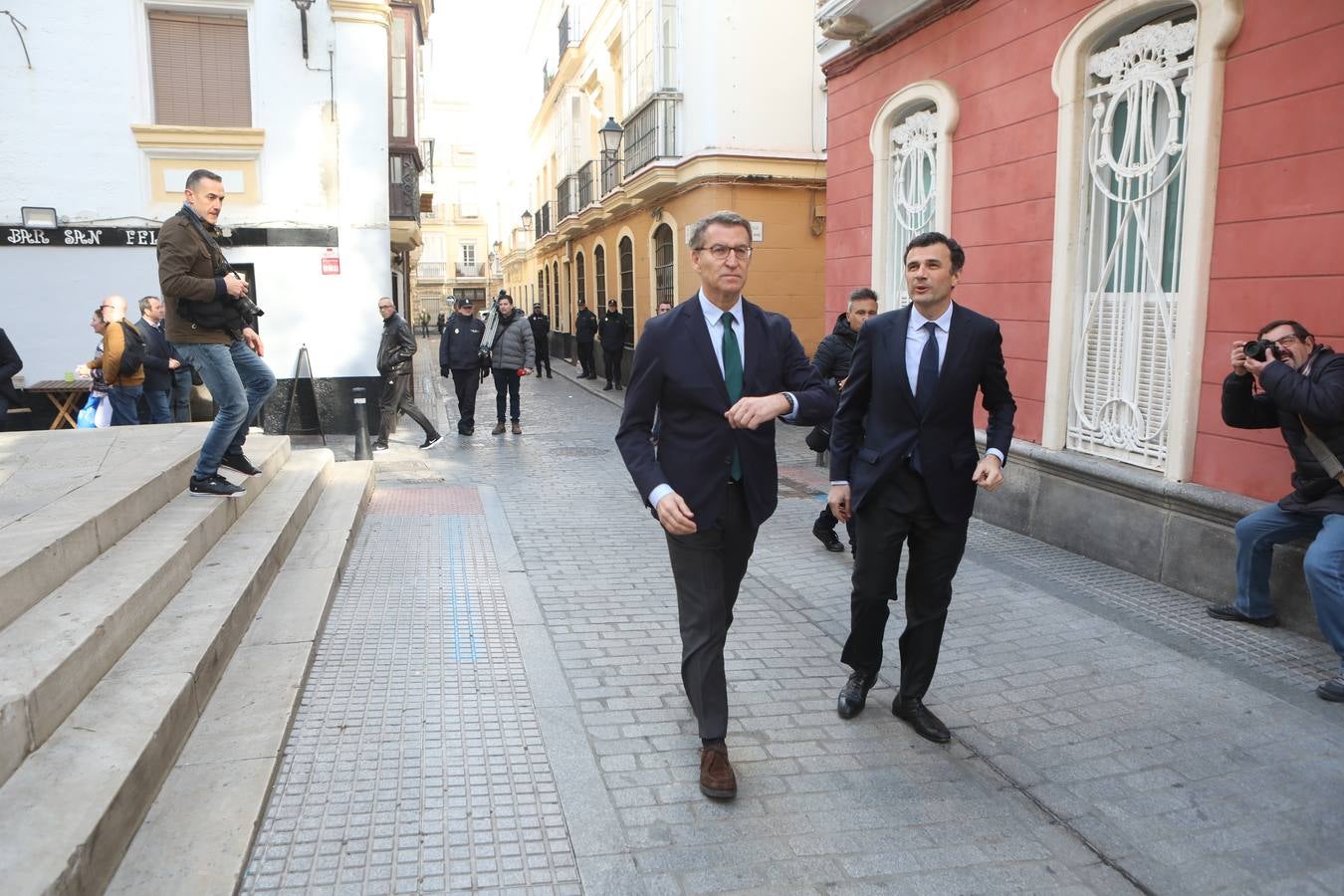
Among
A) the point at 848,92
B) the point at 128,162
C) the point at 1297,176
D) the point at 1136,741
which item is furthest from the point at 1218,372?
the point at 128,162

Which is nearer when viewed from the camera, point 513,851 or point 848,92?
point 513,851

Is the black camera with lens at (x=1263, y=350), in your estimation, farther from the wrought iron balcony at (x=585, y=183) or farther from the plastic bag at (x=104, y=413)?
the wrought iron balcony at (x=585, y=183)

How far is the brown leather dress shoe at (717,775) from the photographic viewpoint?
3258 millimetres

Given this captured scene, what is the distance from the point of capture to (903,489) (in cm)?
368

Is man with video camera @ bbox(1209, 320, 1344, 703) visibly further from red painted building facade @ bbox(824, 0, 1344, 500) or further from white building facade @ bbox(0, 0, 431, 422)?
white building facade @ bbox(0, 0, 431, 422)

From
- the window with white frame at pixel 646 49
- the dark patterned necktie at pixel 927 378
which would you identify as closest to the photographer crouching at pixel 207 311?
the dark patterned necktie at pixel 927 378

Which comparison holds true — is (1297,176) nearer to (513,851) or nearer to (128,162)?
(513,851)

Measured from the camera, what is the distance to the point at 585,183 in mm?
23422

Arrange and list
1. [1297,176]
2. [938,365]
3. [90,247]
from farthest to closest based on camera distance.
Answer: [90,247], [1297,176], [938,365]

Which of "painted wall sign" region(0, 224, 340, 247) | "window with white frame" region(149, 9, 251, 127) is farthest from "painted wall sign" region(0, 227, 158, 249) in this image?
"window with white frame" region(149, 9, 251, 127)

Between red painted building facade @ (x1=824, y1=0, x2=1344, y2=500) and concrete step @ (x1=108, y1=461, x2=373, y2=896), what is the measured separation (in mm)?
4982

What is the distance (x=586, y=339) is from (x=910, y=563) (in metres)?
18.4

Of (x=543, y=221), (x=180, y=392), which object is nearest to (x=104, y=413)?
(x=180, y=392)

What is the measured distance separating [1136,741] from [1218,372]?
2.71 meters
